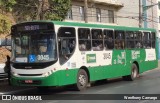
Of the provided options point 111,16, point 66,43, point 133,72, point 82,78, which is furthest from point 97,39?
point 111,16

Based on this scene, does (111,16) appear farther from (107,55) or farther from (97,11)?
(107,55)

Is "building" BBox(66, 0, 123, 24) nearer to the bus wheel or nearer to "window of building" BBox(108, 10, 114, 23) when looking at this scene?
"window of building" BBox(108, 10, 114, 23)

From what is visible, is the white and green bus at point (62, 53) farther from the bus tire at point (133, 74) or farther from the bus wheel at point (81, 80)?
the bus tire at point (133, 74)

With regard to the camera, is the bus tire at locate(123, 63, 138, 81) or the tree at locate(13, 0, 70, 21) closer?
the bus tire at locate(123, 63, 138, 81)

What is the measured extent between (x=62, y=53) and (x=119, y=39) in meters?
5.33

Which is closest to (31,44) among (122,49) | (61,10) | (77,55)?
(77,55)

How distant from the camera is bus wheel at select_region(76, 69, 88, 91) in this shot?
17.1m

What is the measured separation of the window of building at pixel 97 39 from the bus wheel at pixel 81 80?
140cm

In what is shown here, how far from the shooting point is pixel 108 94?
15398 millimetres

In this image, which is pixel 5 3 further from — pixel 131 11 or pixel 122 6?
pixel 131 11

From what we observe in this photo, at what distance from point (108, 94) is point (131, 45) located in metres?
6.97

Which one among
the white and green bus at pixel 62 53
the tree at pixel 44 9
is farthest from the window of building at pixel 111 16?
the white and green bus at pixel 62 53

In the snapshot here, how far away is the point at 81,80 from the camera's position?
17344mm

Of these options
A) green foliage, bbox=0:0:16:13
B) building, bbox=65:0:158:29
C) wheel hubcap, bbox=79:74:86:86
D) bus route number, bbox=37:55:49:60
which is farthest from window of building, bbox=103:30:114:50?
building, bbox=65:0:158:29
